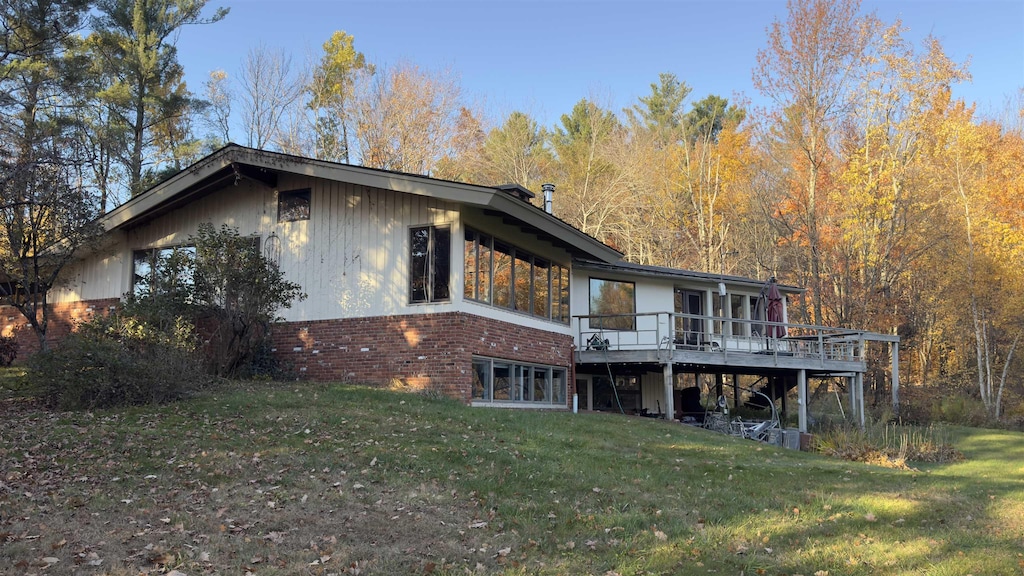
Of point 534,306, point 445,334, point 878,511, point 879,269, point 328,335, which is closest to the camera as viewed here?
point 878,511

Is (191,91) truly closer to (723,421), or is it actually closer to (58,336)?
(58,336)

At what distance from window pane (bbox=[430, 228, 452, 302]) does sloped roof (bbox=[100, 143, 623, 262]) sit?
83 centimetres

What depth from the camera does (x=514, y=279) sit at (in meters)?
18.4

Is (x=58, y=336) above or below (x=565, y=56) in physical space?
below

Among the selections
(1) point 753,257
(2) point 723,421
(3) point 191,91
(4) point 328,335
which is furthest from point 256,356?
(1) point 753,257

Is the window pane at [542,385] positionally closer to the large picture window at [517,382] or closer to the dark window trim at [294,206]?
the large picture window at [517,382]

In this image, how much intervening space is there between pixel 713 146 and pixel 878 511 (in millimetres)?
31753

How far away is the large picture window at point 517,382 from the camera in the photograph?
16.7 metres

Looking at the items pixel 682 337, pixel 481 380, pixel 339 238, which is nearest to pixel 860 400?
pixel 682 337

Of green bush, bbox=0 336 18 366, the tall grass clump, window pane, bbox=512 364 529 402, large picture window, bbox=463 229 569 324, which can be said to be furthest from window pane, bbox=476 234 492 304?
green bush, bbox=0 336 18 366

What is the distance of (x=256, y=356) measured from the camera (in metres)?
16.9

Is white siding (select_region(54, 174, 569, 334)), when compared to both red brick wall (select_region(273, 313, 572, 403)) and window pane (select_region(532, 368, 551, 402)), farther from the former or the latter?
window pane (select_region(532, 368, 551, 402))

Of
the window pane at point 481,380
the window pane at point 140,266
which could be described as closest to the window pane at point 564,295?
the window pane at point 481,380

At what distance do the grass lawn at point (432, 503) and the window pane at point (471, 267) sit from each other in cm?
427
